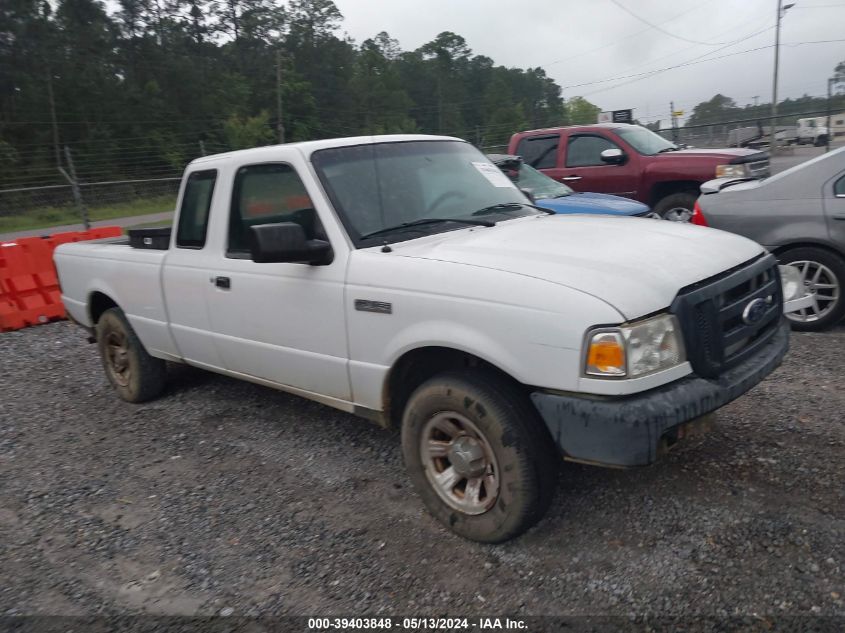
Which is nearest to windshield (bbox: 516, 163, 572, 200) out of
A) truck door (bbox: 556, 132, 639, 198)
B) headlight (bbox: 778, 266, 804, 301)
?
truck door (bbox: 556, 132, 639, 198)

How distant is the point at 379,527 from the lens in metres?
3.43

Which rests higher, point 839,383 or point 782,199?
point 782,199

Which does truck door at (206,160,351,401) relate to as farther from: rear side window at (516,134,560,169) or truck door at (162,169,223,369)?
rear side window at (516,134,560,169)

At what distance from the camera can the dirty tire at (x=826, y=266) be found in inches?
220

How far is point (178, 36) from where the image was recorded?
51.9m

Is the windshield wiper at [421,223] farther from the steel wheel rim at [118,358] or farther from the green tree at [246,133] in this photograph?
the green tree at [246,133]

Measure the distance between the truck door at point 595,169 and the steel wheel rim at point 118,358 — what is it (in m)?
6.94

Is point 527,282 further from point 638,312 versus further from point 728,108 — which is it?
point 728,108

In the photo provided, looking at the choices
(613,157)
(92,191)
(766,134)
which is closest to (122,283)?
(613,157)

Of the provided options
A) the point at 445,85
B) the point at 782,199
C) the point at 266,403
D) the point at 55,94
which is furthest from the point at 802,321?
the point at 445,85

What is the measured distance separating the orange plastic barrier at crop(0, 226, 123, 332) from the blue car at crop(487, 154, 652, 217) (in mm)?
5412

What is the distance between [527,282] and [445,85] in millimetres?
53212

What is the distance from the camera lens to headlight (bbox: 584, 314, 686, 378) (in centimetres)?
266

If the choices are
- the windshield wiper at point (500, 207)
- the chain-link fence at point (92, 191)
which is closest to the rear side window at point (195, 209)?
the windshield wiper at point (500, 207)
